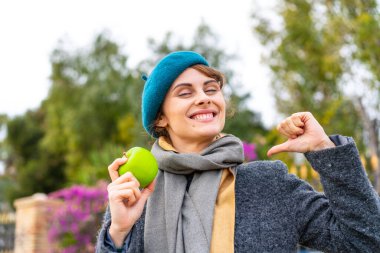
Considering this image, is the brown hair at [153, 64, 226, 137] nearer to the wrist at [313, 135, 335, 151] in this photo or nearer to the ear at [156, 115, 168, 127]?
the ear at [156, 115, 168, 127]

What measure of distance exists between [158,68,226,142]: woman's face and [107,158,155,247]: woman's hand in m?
0.35

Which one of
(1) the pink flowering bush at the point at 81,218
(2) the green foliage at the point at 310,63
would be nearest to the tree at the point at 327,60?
(2) the green foliage at the point at 310,63

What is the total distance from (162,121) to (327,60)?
36.7 feet

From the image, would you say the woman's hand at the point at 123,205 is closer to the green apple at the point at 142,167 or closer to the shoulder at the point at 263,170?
the green apple at the point at 142,167

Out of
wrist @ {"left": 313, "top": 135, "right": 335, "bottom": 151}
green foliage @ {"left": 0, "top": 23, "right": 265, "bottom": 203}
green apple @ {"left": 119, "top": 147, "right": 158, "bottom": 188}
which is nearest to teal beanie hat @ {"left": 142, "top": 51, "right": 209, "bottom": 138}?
green apple @ {"left": 119, "top": 147, "right": 158, "bottom": 188}

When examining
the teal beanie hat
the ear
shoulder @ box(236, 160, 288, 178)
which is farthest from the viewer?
the ear

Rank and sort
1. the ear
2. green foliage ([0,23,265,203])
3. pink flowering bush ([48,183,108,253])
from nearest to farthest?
the ear
pink flowering bush ([48,183,108,253])
green foliage ([0,23,265,203])

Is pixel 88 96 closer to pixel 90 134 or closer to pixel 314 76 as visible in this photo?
pixel 90 134

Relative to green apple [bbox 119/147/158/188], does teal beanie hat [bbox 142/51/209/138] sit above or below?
above

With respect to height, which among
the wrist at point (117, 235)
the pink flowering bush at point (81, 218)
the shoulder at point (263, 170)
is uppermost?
the shoulder at point (263, 170)

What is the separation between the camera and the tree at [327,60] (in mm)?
10703

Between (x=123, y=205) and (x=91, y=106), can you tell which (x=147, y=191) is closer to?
(x=123, y=205)

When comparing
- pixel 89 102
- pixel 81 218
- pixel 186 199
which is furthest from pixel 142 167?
pixel 89 102

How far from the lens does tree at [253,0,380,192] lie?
10.7m
